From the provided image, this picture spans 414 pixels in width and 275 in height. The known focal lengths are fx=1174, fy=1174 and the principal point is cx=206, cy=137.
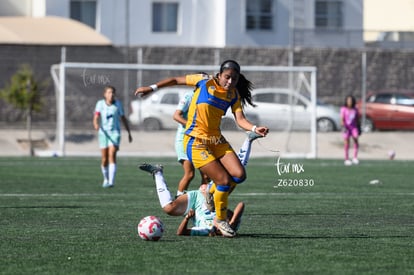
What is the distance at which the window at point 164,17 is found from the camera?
5488cm

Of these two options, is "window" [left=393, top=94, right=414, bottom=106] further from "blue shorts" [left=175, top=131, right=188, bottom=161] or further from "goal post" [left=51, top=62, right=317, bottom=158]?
"blue shorts" [left=175, top=131, right=188, bottom=161]

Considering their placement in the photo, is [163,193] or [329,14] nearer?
[163,193]

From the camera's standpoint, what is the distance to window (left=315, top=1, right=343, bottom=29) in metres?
57.0

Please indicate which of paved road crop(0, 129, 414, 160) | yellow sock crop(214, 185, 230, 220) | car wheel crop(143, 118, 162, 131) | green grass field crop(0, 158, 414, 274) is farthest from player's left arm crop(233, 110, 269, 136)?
car wheel crop(143, 118, 162, 131)

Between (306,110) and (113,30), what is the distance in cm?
1597

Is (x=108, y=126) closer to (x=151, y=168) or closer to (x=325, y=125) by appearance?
(x=151, y=168)

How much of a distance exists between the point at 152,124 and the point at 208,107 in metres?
24.1

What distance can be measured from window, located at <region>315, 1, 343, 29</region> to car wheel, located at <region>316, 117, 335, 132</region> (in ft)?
47.5

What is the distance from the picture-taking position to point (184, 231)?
1340 centimetres

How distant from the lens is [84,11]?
5369 cm

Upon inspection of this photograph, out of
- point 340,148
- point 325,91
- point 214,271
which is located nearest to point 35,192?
point 214,271

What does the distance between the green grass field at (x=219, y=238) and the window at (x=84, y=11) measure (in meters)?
27.5

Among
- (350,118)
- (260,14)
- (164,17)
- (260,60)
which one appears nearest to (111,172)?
(350,118)

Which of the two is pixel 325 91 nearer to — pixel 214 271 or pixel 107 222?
pixel 107 222
